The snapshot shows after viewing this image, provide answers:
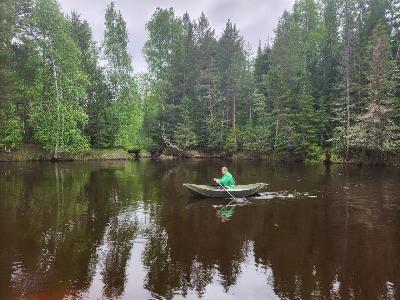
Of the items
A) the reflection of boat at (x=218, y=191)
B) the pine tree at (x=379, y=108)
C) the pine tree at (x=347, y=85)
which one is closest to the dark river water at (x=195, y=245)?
the reflection of boat at (x=218, y=191)

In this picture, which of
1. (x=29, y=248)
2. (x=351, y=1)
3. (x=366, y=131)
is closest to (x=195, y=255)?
(x=29, y=248)

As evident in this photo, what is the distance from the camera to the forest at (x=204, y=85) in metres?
40.6

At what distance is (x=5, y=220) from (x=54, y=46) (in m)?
32.4

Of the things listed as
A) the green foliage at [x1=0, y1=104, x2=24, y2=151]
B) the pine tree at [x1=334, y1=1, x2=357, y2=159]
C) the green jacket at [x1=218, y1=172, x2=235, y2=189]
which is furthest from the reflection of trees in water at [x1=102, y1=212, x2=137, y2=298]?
the pine tree at [x1=334, y1=1, x2=357, y2=159]

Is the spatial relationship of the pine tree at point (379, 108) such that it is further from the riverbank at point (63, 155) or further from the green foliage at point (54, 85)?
the green foliage at point (54, 85)

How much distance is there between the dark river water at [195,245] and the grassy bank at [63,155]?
22111mm

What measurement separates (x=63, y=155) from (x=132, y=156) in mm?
9754

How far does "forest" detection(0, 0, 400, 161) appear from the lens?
1598 inches

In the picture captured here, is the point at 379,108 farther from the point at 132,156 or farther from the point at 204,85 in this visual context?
the point at 132,156

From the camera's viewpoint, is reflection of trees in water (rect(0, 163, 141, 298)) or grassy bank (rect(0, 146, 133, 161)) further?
grassy bank (rect(0, 146, 133, 161))

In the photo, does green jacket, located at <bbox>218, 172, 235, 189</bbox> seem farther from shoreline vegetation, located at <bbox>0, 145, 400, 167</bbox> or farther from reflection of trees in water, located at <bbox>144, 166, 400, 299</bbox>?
shoreline vegetation, located at <bbox>0, 145, 400, 167</bbox>

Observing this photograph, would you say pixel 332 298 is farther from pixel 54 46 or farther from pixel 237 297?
pixel 54 46

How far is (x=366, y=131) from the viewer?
39.4 meters

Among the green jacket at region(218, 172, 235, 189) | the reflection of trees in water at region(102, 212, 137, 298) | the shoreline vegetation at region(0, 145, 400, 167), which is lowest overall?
the reflection of trees in water at region(102, 212, 137, 298)
